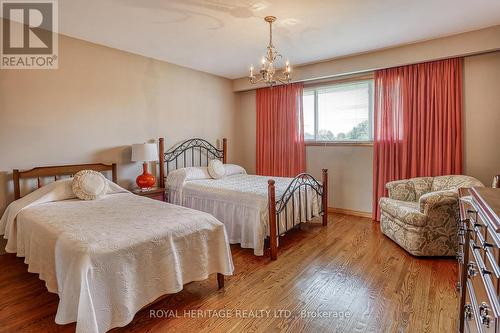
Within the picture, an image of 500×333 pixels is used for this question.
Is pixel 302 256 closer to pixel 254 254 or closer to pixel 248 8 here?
pixel 254 254

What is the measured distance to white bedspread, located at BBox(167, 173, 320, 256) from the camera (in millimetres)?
3109

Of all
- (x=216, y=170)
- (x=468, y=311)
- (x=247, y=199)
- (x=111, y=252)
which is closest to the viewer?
(x=468, y=311)

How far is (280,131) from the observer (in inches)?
203

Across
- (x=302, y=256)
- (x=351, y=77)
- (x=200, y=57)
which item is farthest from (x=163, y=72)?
(x=302, y=256)

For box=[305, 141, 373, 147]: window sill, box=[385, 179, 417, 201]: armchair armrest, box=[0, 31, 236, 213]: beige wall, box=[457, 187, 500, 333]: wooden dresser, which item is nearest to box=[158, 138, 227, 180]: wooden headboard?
box=[0, 31, 236, 213]: beige wall

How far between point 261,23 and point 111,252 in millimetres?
2662

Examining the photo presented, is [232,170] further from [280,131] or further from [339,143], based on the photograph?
[339,143]

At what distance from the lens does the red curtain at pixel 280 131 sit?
16.3 ft

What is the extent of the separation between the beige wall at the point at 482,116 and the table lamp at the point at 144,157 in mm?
4190

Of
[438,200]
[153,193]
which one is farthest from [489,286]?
[153,193]

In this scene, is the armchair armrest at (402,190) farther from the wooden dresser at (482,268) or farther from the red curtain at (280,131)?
the wooden dresser at (482,268)

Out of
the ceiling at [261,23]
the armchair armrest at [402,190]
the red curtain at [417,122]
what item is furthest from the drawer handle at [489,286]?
the red curtain at [417,122]

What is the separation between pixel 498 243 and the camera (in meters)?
0.89

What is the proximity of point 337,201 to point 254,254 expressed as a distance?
2.26 metres
